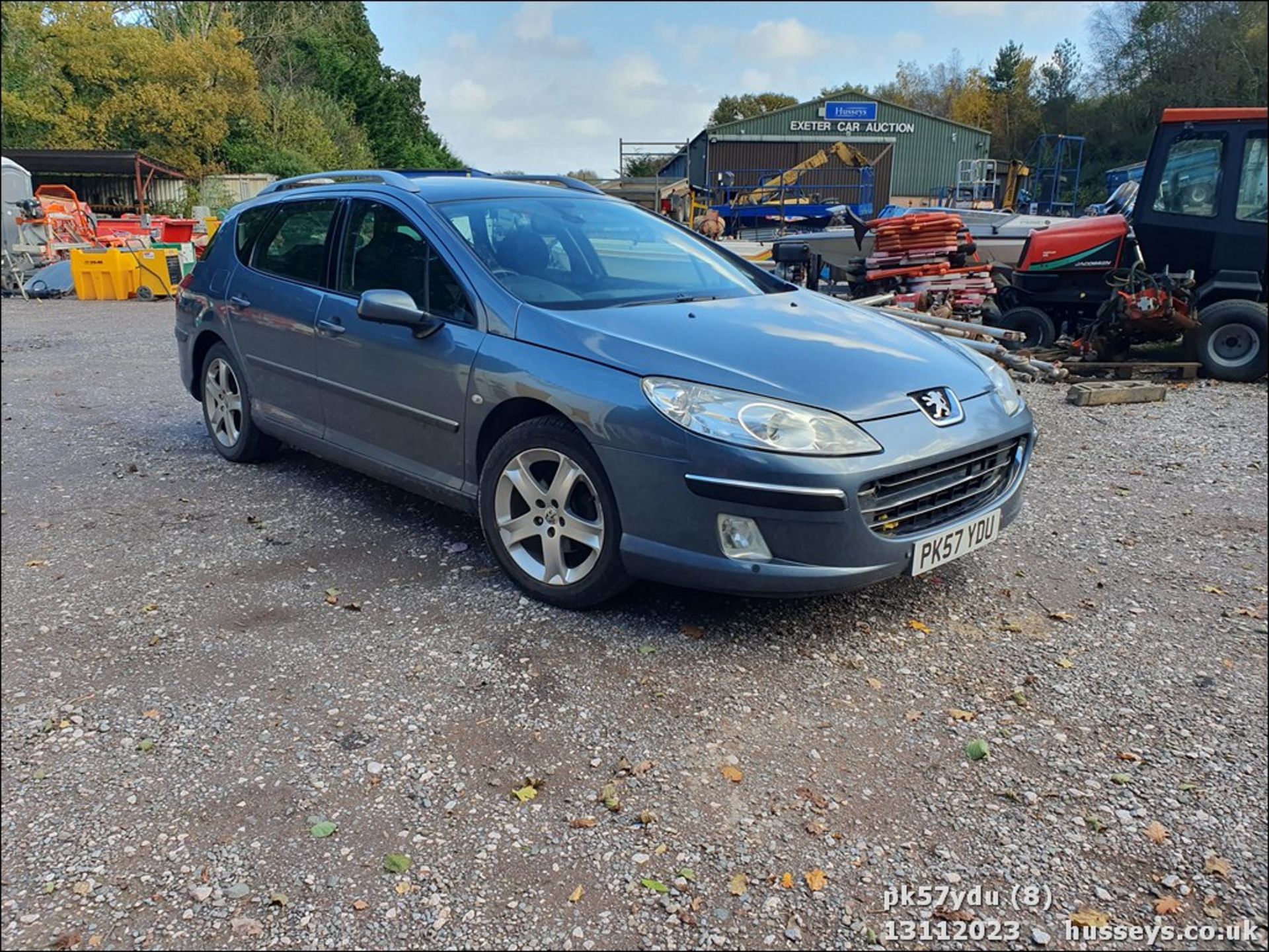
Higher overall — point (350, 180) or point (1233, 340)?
point (350, 180)

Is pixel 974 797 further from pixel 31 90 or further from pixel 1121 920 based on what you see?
pixel 31 90

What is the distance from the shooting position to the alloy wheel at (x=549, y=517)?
11.8 ft

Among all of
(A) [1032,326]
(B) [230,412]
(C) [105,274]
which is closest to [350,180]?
(B) [230,412]

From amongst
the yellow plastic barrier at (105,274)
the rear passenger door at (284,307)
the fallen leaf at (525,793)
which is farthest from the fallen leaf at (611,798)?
the yellow plastic barrier at (105,274)

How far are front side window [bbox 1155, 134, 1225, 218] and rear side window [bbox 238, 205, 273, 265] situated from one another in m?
7.99

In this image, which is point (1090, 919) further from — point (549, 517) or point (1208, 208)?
point (1208, 208)

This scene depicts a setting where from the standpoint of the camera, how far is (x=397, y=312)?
13.0 ft

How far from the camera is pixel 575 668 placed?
3.34m

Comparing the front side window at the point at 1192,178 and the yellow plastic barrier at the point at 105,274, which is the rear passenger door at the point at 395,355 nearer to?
the front side window at the point at 1192,178

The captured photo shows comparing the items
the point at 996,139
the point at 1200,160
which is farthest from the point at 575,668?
the point at 996,139

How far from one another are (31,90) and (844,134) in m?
38.0

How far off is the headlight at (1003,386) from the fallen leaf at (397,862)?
2812 mm

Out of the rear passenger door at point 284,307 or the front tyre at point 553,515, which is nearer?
the front tyre at point 553,515

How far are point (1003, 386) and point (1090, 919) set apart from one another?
7.74 feet
